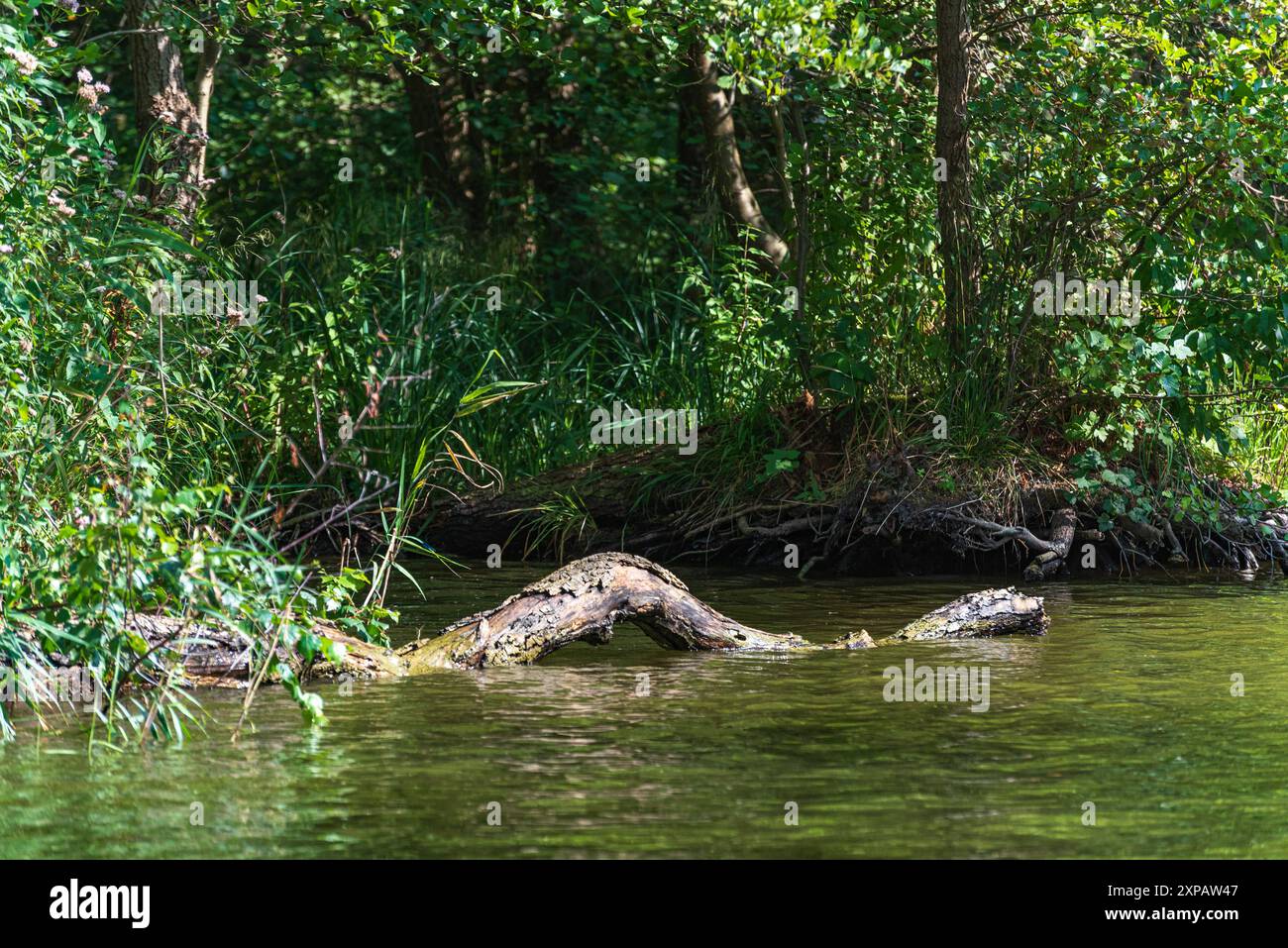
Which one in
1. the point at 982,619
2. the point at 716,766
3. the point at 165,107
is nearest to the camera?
the point at 716,766

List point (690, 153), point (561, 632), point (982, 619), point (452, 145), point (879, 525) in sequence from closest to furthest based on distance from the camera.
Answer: point (561, 632), point (982, 619), point (879, 525), point (452, 145), point (690, 153)

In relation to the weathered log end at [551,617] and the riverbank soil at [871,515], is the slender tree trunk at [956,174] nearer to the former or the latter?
the riverbank soil at [871,515]

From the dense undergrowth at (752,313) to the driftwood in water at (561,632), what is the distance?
0.30m

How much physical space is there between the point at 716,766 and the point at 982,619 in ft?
11.0

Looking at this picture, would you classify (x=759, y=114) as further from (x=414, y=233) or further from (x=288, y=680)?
(x=288, y=680)

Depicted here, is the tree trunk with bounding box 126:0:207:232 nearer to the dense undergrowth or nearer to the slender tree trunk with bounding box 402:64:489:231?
the dense undergrowth

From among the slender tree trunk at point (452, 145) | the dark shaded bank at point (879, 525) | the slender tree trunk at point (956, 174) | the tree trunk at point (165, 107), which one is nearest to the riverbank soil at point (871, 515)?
the dark shaded bank at point (879, 525)

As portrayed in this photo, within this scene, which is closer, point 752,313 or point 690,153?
point 752,313

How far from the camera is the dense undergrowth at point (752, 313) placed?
26.0 feet

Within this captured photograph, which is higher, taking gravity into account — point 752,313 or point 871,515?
point 752,313

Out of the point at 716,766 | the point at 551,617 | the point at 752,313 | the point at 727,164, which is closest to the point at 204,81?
the point at 752,313

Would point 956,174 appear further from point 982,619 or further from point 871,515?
point 982,619

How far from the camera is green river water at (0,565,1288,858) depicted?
15.6 ft

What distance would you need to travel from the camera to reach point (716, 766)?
5688mm
